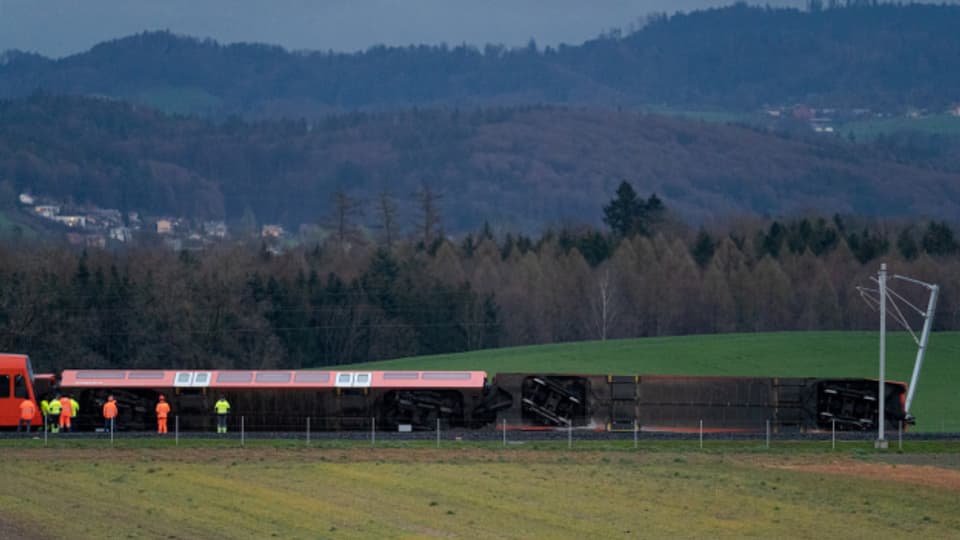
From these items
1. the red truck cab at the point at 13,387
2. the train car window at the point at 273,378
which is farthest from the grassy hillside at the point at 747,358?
the red truck cab at the point at 13,387

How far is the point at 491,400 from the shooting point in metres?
68.1

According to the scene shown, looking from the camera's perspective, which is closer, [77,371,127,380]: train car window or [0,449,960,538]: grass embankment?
[0,449,960,538]: grass embankment

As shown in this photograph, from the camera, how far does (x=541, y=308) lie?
15725 centimetres

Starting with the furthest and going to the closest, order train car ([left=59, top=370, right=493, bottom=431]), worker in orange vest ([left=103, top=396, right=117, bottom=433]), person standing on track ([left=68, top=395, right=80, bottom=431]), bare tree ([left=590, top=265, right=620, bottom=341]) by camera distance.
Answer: bare tree ([left=590, top=265, right=620, bottom=341]) → train car ([left=59, top=370, right=493, bottom=431]) → person standing on track ([left=68, top=395, right=80, bottom=431]) → worker in orange vest ([left=103, top=396, right=117, bottom=433])

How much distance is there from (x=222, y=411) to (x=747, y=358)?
54361 mm

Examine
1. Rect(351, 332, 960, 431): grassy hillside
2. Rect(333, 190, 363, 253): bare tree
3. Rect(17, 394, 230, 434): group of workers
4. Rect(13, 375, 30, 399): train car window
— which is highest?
Rect(333, 190, 363, 253): bare tree

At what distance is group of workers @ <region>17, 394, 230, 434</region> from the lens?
65438 mm

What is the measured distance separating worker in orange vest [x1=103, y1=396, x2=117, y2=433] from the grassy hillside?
143 ft

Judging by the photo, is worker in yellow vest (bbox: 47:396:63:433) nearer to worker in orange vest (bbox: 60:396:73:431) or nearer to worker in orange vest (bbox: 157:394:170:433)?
worker in orange vest (bbox: 60:396:73:431)

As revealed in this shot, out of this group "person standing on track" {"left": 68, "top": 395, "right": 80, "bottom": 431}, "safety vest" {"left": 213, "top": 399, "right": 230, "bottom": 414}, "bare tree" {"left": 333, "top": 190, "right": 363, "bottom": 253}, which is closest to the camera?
"person standing on track" {"left": 68, "top": 395, "right": 80, "bottom": 431}

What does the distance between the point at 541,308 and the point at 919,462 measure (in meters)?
97.8

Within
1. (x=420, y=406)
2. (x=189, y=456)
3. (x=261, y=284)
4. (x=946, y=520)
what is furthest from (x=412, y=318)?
(x=946, y=520)

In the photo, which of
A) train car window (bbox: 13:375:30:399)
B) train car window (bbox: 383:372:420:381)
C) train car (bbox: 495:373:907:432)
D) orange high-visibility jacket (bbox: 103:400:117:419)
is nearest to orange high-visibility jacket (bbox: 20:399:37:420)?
train car window (bbox: 13:375:30:399)

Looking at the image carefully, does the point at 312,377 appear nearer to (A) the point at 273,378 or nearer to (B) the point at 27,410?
(A) the point at 273,378
